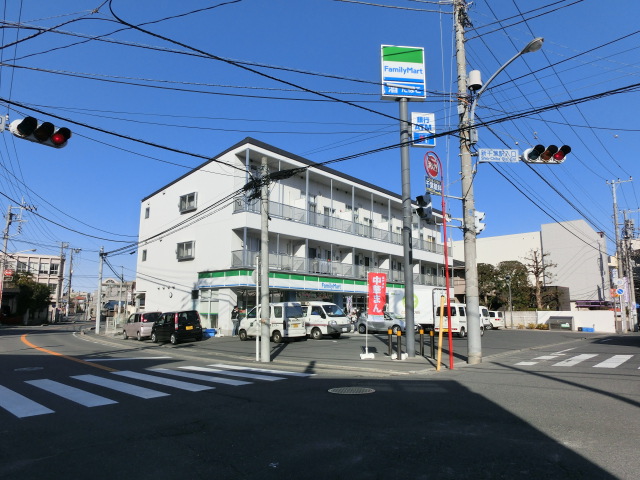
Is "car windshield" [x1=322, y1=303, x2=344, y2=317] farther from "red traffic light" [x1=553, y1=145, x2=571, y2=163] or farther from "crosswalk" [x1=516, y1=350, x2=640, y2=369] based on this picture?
"red traffic light" [x1=553, y1=145, x2=571, y2=163]

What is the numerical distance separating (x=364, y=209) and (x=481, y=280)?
68.5 ft

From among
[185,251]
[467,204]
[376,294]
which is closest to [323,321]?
[376,294]

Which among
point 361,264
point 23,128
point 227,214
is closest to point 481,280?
point 361,264

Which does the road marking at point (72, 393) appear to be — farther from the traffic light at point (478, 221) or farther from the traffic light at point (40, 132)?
the traffic light at point (478, 221)

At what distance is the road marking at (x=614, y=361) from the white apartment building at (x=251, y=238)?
17620 mm

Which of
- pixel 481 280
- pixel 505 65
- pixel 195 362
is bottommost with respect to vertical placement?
pixel 195 362

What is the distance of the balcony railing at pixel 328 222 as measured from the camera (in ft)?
92.9

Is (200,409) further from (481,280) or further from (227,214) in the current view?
(481,280)

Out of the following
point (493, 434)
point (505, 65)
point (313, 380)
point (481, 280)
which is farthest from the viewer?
point (481, 280)

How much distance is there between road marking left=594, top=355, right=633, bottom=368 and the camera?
12.5m

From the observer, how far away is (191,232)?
105ft

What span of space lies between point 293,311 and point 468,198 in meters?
11.7

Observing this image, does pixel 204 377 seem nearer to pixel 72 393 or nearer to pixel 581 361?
pixel 72 393

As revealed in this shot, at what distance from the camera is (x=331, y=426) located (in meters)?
5.98
